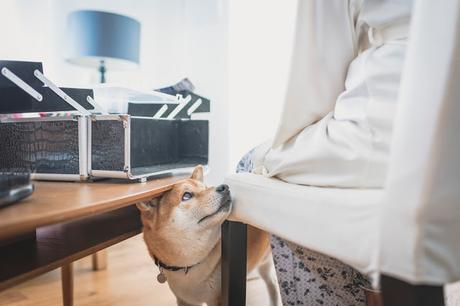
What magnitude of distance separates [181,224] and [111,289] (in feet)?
2.34

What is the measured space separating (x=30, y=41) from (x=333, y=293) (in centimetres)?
184

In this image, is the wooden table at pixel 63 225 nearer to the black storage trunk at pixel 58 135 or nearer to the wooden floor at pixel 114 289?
the black storage trunk at pixel 58 135

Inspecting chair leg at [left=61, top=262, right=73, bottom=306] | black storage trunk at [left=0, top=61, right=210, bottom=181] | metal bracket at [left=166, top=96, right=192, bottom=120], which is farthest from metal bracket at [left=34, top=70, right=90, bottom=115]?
chair leg at [left=61, top=262, right=73, bottom=306]

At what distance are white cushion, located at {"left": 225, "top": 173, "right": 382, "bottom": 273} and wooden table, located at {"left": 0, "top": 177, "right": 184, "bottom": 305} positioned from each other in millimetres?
256

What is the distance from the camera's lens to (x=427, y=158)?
1.13ft

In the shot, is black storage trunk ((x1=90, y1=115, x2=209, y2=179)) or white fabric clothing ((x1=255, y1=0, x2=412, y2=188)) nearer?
white fabric clothing ((x1=255, y1=0, x2=412, y2=188))

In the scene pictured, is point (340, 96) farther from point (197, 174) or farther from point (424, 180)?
point (197, 174)

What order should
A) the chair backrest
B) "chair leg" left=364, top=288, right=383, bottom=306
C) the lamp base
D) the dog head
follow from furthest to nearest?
the lamp base, the dog head, "chair leg" left=364, top=288, right=383, bottom=306, the chair backrest

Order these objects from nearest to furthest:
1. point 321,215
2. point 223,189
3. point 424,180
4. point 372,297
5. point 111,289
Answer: point 424,180, point 321,215, point 372,297, point 223,189, point 111,289

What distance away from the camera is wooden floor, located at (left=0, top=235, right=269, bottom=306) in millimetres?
1271

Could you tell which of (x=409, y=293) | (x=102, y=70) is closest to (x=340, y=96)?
(x=409, y=293)

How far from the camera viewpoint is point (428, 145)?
0.34 meters

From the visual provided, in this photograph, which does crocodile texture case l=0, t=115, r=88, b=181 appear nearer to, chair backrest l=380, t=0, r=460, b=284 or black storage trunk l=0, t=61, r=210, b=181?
black storage trunk l=0, t=61, r=210, b=181

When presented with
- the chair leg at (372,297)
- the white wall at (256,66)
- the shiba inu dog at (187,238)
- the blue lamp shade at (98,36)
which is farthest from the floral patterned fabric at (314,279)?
the blue lamp shade at (98,36)
